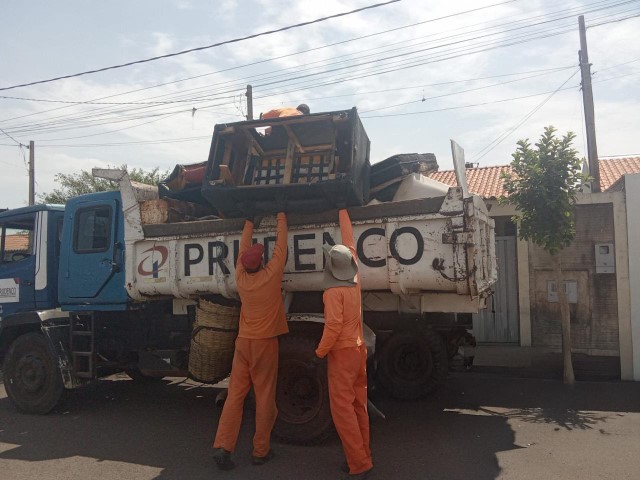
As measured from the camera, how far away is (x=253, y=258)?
4.36 meters

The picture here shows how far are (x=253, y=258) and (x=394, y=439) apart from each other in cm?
215

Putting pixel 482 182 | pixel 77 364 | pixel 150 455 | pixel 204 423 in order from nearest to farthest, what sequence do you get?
1. pixel 150 455
2. pixel 204 423
3. pixel 77 364
4. pixel 482 182

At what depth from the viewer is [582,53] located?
→ 1159 centimetres

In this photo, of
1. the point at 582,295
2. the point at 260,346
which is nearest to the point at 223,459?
the point at 260,346

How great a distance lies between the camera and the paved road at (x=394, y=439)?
411cm

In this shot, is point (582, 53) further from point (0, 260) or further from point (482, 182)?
point (0, 260)

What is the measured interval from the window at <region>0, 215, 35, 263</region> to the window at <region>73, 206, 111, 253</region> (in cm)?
76

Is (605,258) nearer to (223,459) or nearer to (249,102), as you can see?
(223,459)

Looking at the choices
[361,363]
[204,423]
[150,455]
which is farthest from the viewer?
[204,423]

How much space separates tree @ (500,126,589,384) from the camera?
22.7 ft

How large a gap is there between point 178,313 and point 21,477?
6.66ft

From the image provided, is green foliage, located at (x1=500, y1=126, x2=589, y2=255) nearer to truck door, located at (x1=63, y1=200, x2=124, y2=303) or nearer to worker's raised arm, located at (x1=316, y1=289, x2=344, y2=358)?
worker's raised arm, located at (x1=316, y1=289, x2=344, y2=358)

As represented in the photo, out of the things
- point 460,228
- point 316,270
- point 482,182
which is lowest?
point 316,270

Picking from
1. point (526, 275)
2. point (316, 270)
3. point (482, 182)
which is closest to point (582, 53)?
point (482, 182)
